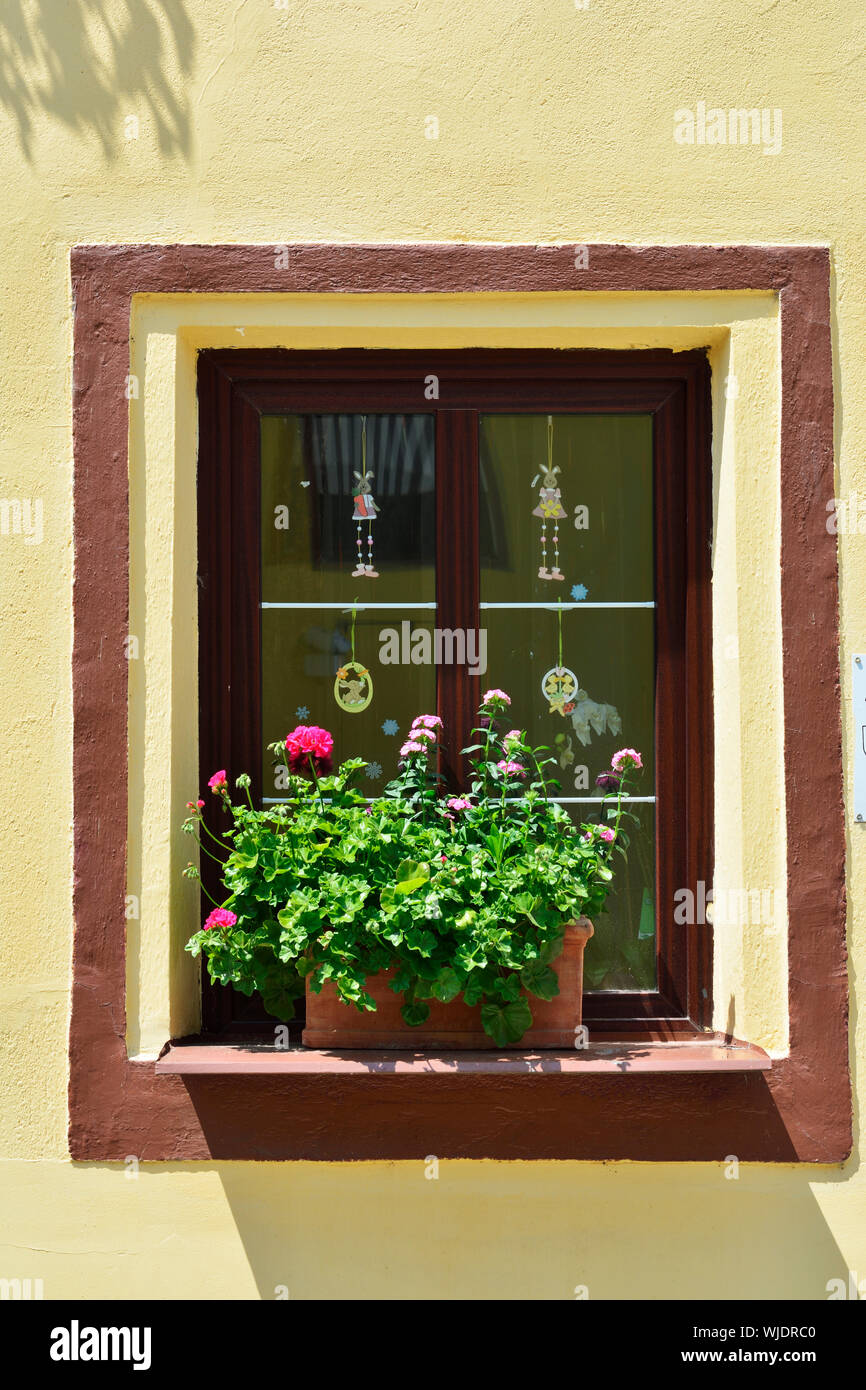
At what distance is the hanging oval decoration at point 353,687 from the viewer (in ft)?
10.2

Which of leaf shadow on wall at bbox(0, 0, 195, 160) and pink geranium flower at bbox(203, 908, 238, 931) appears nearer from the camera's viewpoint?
pink geranium flower at bbox(203, 908, 238, 931)

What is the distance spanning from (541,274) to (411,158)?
439 millimetres

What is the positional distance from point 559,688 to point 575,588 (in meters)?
0.27

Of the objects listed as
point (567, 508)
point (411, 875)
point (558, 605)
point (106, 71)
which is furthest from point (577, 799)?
point (106, 71)

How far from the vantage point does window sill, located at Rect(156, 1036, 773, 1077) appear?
2.60 m

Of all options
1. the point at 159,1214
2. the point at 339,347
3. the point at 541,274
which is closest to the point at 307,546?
the point at 339,347

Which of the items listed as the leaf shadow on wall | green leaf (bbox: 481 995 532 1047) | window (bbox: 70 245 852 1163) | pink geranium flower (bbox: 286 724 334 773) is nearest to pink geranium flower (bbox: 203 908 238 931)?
window (bbox: 70 245 852 1163)

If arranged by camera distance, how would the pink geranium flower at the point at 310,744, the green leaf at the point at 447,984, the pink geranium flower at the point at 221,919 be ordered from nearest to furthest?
the green leaf at the point at 447,984, the pink geranium flower at the point at 221,919, the pink geranium flower at the point at 310,744

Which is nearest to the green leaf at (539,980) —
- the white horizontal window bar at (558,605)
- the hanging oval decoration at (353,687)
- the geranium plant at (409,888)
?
the geranium plant at (409,888)

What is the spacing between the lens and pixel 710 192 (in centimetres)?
293

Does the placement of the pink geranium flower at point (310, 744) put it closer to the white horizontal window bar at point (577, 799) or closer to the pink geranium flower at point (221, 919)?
the white horizontal window bar at point (577, 799)

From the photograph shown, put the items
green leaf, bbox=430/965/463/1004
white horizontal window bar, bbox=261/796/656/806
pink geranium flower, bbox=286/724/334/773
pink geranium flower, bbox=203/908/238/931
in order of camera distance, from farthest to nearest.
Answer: white horizontal window bar, bbox=261/796/656/806
pink geranium flower, bbox=286/724/334/773
pink geranium flower, bbox=203/908/238/931
green leaf, bbox=430/965/463/1004

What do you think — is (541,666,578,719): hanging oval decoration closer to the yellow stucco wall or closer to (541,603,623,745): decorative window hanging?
(541,603,623,745): decorative window hanging

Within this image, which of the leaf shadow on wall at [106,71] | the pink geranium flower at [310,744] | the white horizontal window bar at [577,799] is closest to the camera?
the pink geranium flower at [310,744]
